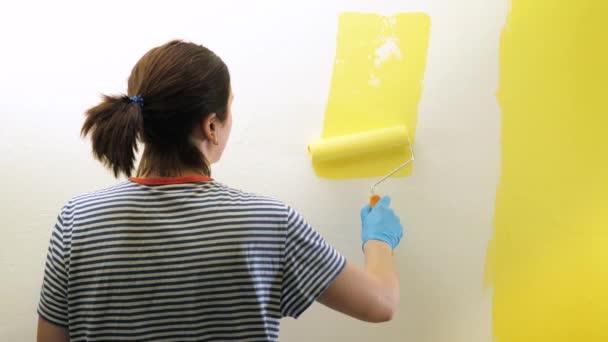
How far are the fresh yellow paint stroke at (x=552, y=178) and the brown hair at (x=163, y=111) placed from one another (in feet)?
2.06

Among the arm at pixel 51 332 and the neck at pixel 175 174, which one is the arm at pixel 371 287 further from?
the arm at pixel 51 332

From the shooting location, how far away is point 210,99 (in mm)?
667

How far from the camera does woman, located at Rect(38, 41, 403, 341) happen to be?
62 centimetres

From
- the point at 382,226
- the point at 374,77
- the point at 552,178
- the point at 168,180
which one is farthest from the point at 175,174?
the point at 552,178

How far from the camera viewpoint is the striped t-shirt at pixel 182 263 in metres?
0.62

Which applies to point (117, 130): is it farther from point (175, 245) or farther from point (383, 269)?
point (383, 269)

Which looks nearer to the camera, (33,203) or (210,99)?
(210,99)

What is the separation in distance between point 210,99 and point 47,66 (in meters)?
0.48

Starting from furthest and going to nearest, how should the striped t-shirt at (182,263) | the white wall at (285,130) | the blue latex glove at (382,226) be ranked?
the white wall at (285,130), the blue latex glove at (382,226), the striped t-shirt at (182,263)

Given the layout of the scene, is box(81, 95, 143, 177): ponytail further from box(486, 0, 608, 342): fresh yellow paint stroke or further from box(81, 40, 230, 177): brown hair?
box(486, 0, 608, 342): fresh yellow paint stroke

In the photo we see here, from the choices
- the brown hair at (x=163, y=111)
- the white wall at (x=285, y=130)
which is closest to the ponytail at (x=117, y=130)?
the brown hair at (x=163, y=111)

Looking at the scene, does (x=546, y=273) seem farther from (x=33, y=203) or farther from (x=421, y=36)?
(x=33, y=203)

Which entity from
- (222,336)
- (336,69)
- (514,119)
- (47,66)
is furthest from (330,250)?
(47,66)

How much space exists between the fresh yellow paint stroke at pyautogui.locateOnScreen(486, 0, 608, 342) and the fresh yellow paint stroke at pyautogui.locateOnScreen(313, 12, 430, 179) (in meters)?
0.18
